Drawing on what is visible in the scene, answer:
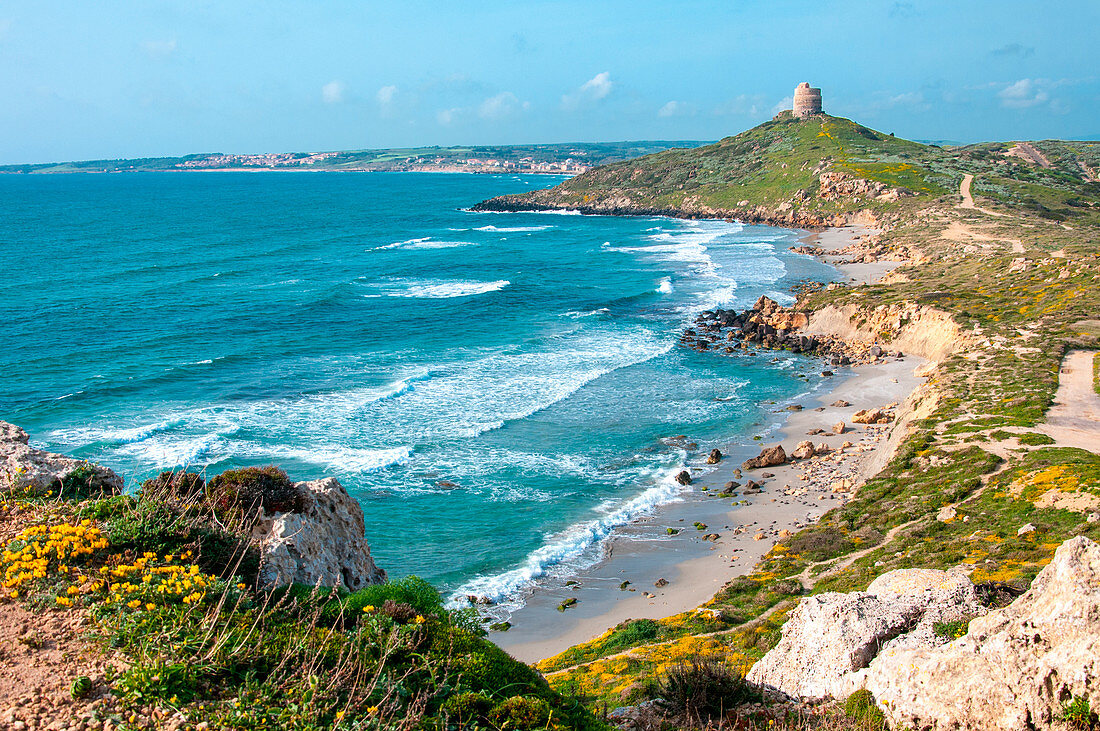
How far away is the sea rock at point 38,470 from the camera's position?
11.6 meters

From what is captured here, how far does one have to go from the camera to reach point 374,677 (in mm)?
8227

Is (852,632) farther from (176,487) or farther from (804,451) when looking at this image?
(804,451)

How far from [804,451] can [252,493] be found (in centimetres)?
2509

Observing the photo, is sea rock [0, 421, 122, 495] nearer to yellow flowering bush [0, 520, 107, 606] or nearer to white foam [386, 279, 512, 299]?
yellow flowering bush [0, 520, 107, 606]

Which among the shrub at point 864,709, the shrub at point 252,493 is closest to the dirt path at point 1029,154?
the shrub at point 864,709

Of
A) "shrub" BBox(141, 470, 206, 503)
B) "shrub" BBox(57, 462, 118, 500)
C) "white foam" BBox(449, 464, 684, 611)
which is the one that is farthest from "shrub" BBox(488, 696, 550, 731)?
"white foam" BBox(449, 464, 684, 611)

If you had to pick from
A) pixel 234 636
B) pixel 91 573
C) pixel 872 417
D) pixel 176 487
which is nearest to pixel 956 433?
pixel 872 417

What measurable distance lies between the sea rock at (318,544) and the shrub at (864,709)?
734 cm

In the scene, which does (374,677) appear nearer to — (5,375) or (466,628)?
(466,628)

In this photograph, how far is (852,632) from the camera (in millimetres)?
11000

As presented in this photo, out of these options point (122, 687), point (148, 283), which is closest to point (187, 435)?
point (122, 687)

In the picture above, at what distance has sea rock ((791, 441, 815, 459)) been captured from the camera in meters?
31.3

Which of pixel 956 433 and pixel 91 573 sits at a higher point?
pixel 91 573

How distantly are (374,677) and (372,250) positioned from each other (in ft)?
293
